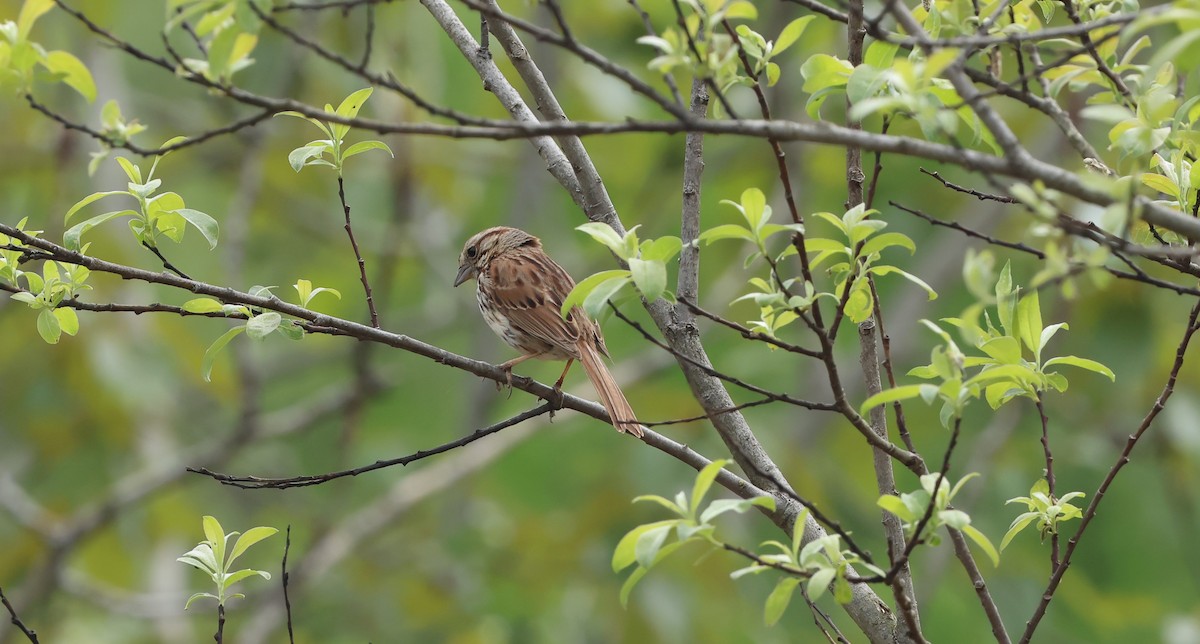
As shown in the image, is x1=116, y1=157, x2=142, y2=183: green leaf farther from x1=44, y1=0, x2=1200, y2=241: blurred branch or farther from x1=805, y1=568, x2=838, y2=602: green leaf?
x1=805, y1=568, x2=838, y2=602: green leaf

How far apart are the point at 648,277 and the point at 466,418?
297 inches

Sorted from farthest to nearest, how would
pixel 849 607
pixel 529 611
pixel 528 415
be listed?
pixel 529 611
pixel 528 415
pixel 849 607

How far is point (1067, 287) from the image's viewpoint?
1987mm

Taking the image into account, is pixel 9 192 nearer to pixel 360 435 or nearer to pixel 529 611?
pixel 360 435

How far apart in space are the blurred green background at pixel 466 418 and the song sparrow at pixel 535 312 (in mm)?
1343

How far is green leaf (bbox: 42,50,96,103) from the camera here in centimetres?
250

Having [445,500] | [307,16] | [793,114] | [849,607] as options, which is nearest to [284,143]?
[307,16]

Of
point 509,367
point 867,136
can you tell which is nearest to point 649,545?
point 867,136

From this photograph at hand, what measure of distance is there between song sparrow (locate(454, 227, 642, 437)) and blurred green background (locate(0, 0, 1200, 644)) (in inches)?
52.9

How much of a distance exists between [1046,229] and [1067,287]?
0.10 m

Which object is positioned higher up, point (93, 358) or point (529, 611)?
point (93, 358)

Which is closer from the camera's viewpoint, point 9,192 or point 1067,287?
point 1067,287

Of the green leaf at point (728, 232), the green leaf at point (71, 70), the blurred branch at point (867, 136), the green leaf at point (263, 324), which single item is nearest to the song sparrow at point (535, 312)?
the green leaf at point (263, 324)

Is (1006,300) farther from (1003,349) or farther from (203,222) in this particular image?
(203,222)
